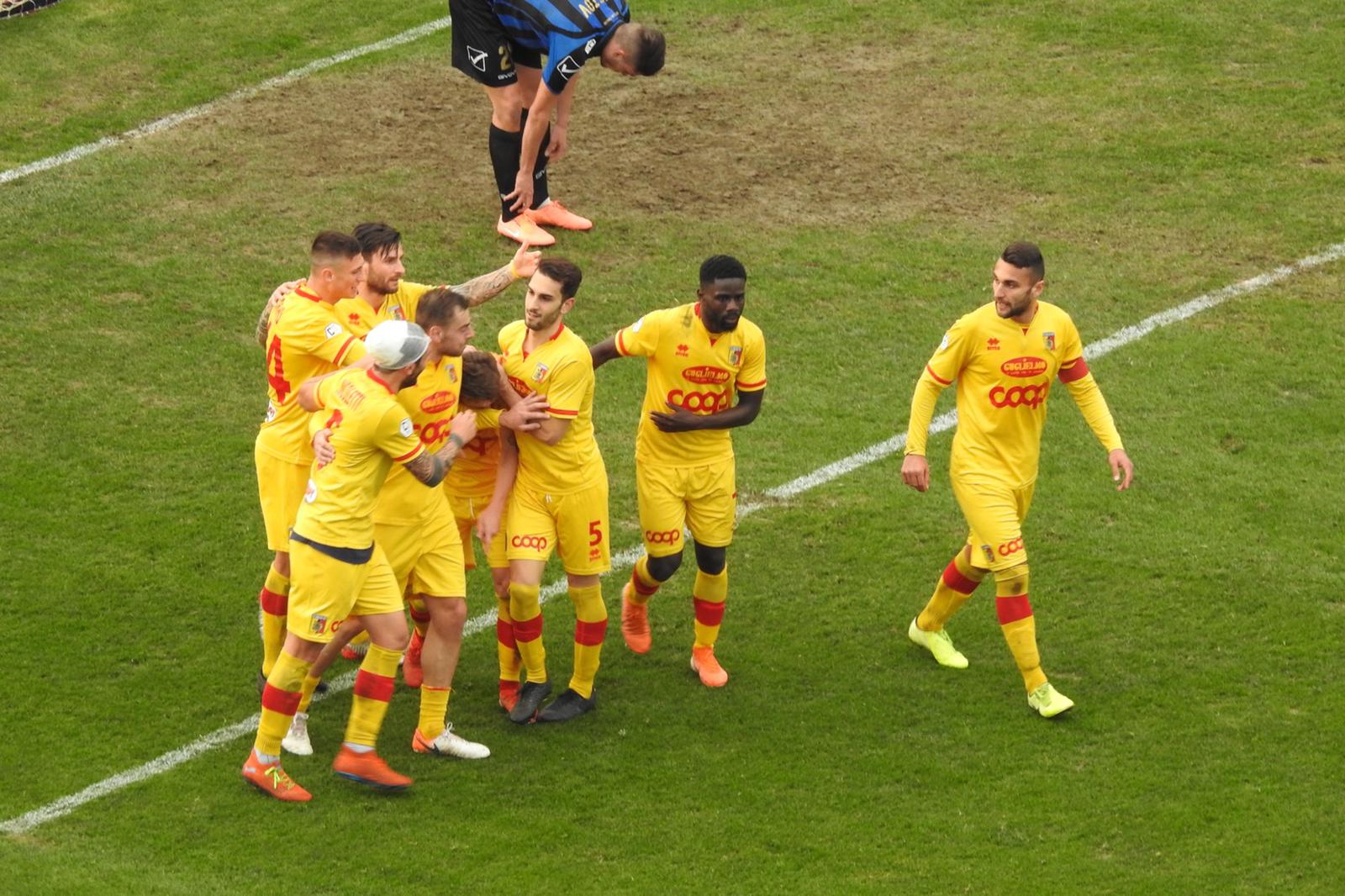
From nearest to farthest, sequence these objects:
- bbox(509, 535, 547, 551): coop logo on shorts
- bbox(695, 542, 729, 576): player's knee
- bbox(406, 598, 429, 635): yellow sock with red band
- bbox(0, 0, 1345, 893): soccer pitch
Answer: bbox(0, 0, 1345, 893): soccer pitch → bbox(509, 535, 547, 551): coop logo on shorts → bbox(406, 598, 429, 635): yellow sock with red band → bbox(695, 542, 729, 576): player's knee

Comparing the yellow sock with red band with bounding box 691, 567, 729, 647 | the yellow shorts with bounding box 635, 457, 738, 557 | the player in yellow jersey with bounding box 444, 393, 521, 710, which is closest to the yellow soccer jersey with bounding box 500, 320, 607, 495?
the player in yellow jersey with bounding box 444, 393, 521, 710

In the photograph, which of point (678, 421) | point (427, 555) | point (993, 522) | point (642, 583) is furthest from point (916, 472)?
point (427, 555)

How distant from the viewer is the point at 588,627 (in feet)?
27.7

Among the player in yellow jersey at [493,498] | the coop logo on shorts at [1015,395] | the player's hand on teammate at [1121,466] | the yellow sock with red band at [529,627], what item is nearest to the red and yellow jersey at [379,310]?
the player in yellow jersey at [493,498]

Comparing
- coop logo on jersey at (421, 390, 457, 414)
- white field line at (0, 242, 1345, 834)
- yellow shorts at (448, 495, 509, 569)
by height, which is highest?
coop logo on jersey at (421, 390, 457, 414)

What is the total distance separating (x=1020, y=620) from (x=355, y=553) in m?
3.08

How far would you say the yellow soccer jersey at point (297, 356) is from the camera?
805cm

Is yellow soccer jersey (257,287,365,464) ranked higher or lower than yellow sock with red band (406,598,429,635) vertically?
higher

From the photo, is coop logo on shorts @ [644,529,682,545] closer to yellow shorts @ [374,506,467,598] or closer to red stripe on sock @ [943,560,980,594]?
yellow shorts @ [374,506,467,598]

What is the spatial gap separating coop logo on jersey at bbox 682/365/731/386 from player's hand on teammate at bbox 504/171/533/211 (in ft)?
14.0

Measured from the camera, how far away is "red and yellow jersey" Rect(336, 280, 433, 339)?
823 cm

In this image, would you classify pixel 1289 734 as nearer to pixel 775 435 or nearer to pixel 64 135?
pixel 775 435

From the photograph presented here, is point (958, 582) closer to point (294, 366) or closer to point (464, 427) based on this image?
point (464, 427)

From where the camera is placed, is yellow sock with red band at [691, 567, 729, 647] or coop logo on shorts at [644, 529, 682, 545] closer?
coop logo on shorts at [644, 529, 682, 545]
